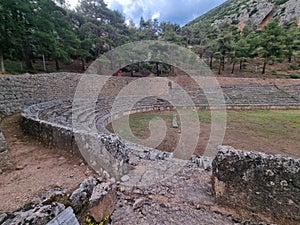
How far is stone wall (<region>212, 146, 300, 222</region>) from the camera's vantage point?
1.87 metres

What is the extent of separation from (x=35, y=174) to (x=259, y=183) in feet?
11.9

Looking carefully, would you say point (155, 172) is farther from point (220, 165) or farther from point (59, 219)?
point (59, 219)

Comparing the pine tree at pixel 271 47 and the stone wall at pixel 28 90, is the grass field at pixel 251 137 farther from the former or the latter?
the pine tree at pixel 271 47

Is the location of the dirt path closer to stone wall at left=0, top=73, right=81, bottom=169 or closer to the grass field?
the grass field

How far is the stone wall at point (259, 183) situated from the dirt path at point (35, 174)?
228 cm

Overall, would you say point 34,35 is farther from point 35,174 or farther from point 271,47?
point 271,47

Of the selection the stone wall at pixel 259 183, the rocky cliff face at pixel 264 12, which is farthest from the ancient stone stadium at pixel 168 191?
the rocky cliff face at pixel 264 12

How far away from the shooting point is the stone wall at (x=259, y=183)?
187 cm

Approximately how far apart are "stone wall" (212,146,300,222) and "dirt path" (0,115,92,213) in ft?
7.47

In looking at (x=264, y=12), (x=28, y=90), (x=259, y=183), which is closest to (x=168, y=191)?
(x=259, y=183)

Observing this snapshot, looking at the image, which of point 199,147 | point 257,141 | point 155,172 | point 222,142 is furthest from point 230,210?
point 257,141

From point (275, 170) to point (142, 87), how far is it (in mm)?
20465

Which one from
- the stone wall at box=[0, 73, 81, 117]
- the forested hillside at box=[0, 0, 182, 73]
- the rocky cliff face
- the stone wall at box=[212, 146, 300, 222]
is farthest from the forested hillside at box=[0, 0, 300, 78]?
the stone wall at box=[212, 146, 300, 222]

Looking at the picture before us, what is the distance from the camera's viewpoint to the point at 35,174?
2826 mm
